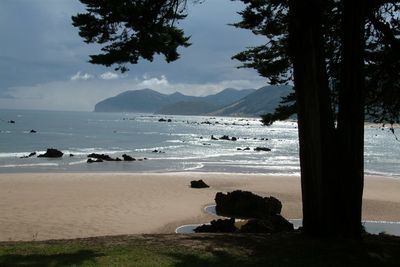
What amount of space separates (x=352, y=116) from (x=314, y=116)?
0.69 meters

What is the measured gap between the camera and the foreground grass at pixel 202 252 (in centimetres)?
678

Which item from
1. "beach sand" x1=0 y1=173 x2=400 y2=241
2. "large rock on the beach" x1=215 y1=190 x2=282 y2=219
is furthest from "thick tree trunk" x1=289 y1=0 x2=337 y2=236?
"large rock on the beach" x1=215 y1=190 x2=282 y2=219

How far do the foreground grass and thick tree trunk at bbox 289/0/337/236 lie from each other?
2.38ft

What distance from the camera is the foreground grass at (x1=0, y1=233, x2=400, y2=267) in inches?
267

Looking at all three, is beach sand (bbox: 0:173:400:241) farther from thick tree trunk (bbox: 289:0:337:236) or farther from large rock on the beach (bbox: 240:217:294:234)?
thick tree trunk (bbox: 289:0:337:236)

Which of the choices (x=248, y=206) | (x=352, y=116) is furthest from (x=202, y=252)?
(x=248, y=206)

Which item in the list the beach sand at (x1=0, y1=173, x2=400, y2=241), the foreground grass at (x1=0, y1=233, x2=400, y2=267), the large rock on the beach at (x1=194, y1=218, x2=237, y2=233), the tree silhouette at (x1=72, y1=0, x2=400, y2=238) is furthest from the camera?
the beach sand at (x1=0, y1=173, x2=400, y2=241)

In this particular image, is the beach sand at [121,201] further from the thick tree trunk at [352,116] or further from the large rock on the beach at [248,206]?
the thick tree trunk at [352,116]

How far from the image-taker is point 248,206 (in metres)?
17.9

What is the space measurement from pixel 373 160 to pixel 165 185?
34826 mm

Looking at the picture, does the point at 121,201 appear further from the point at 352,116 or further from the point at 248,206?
the point at 352,116

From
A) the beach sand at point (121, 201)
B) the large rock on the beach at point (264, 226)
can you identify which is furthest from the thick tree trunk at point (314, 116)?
the beach sand at point (121, 201)

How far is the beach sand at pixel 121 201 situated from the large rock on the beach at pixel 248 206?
3.31 ft

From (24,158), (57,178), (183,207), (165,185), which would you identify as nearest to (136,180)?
(165,185)
